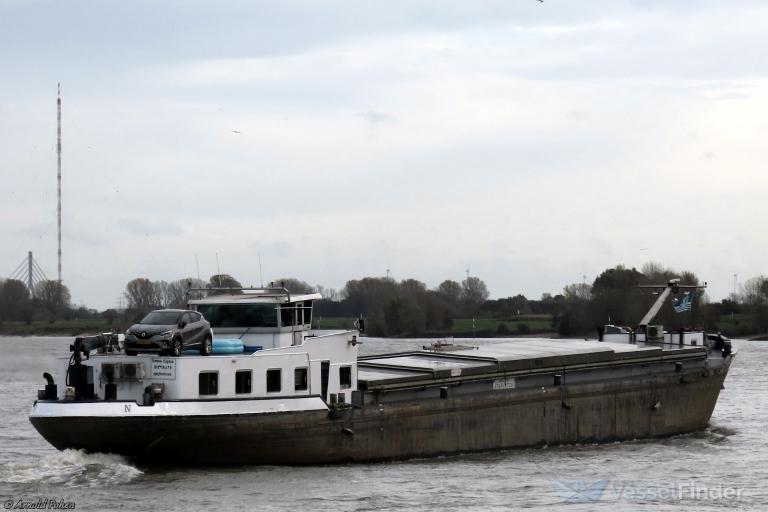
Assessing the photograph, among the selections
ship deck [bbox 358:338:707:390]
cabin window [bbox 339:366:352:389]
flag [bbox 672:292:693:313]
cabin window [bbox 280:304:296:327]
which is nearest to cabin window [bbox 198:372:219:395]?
cabin window [bbox 280:304:296:327]

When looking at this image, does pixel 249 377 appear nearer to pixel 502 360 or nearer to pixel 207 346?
pixel 207 346

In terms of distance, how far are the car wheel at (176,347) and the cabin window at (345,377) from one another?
513 cm

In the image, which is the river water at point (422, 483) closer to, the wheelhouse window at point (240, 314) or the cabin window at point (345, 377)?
the cabin window at point (345, 377)

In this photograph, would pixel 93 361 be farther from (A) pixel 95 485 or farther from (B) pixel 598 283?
(B) pixel 598 283

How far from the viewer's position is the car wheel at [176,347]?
30.6 meters

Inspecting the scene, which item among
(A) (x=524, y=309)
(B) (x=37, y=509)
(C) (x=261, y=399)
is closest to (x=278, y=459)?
(C) (x=261, y=399)

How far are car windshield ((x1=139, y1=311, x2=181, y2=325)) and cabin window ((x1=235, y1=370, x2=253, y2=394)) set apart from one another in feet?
7.13

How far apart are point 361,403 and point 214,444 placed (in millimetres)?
5125

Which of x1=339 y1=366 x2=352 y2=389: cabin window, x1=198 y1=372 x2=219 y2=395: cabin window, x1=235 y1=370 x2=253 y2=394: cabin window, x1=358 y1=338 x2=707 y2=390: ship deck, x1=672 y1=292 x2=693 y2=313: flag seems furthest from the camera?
x1=672 y1=292 x2=693 y2=313: flag

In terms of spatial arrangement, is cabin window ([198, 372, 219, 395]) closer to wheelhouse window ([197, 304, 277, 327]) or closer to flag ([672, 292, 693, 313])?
wheelhouse window ([197, 304, 277, 327])

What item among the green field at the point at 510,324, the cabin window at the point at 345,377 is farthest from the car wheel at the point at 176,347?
the green field at the point at 510,324

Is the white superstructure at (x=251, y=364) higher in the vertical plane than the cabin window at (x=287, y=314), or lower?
lower

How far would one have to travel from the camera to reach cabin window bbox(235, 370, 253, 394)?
103 feet

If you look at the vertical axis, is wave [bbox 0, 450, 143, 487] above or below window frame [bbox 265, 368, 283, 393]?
below
